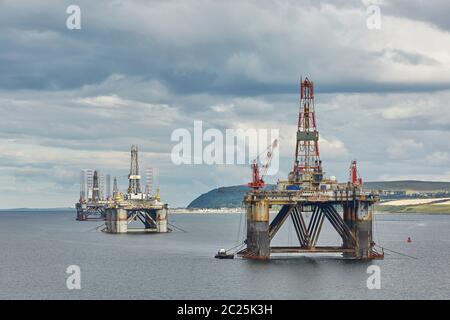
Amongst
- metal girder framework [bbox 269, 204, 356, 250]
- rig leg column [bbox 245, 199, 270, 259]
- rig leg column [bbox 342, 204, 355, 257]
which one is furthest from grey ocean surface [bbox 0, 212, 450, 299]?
metal girder framework [bbox 269, 204, 356, 250]

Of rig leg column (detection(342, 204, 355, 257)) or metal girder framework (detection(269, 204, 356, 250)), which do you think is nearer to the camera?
metal girder framework (detection(269, 204, 356, 250))

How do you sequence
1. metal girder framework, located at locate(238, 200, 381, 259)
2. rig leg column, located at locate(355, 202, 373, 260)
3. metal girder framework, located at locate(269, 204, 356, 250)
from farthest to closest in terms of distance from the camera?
metal girder framework, located at locate(269, 204, 356, 250) → rig leg column, located at locate(355, 202, 373, 260) → metal girder framework, located at locate(238, 200, 381, 259)

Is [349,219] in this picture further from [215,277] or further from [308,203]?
[215,277]

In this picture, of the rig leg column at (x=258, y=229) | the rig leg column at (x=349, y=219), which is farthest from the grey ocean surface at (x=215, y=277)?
the rig leg column at (x=349, y=219)

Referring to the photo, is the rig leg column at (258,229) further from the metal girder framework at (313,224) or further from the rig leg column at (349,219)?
the rig leg column at (349,219)

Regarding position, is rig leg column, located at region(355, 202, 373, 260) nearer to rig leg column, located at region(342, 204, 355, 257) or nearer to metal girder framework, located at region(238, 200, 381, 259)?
metal girder framework, located at region(238, 200, 381, 259)

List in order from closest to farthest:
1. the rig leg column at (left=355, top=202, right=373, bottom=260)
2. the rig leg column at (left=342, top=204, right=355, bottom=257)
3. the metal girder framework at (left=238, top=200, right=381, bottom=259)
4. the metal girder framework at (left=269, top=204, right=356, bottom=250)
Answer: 1. the metal girder framework at (left=238, top=200, right=381, bottom=259)
2. the rig leg column at (left=355, top=202, right=373, bottom=260)
3. the metal girder framework at (left=269, top=204, right=356, bottom=250)
4. the rig leg column at (left=342, top=204, right=355, bottom=257)

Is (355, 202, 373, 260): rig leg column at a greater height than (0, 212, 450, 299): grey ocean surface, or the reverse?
(355, 202, 373, 260): rig leg column

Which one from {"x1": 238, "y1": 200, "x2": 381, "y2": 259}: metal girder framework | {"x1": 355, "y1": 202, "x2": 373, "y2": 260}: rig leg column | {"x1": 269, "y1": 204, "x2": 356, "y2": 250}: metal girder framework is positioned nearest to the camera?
{"x1": 238, "y1": 200, "x2": 381, "y2": 259}: metal girder framework

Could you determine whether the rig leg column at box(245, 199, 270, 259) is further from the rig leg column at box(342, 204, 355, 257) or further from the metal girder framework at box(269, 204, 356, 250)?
the rig leg column at box(342, 204, 355, 257)
